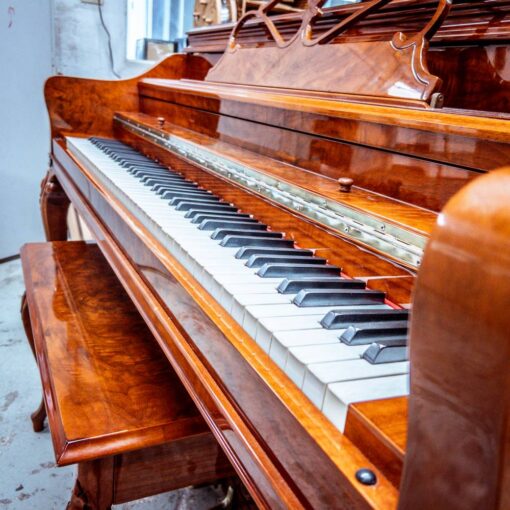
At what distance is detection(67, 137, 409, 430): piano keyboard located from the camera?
0.55 m

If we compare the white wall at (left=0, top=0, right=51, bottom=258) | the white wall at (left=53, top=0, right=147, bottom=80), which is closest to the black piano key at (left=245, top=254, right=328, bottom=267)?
the white wall at (left=0, top=0, right=51, bottom=258)

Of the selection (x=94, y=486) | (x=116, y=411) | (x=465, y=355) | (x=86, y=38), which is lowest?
(x=94, y=486)

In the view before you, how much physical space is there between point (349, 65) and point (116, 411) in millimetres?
1024

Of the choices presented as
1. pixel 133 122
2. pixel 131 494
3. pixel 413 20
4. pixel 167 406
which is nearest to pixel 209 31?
pixel 133 122

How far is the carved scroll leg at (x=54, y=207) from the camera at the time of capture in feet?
8.51

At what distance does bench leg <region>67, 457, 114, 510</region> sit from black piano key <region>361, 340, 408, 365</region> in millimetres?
701

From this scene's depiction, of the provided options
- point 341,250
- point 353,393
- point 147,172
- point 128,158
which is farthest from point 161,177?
point 353,393

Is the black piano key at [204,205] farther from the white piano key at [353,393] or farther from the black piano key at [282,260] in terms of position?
the white piano key at [353,393]

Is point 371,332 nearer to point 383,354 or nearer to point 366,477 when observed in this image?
point 383,354

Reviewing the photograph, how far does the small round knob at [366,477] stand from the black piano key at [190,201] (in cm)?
92

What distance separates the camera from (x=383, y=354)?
0.58m

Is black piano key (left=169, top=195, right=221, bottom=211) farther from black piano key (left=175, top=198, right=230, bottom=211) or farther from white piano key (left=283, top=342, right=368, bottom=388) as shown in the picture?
white piano key (left=283, top=342, right=368, bottom=388)

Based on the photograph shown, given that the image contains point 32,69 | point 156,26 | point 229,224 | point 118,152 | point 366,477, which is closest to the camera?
point 366,477

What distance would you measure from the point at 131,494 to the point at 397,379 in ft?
2.67
